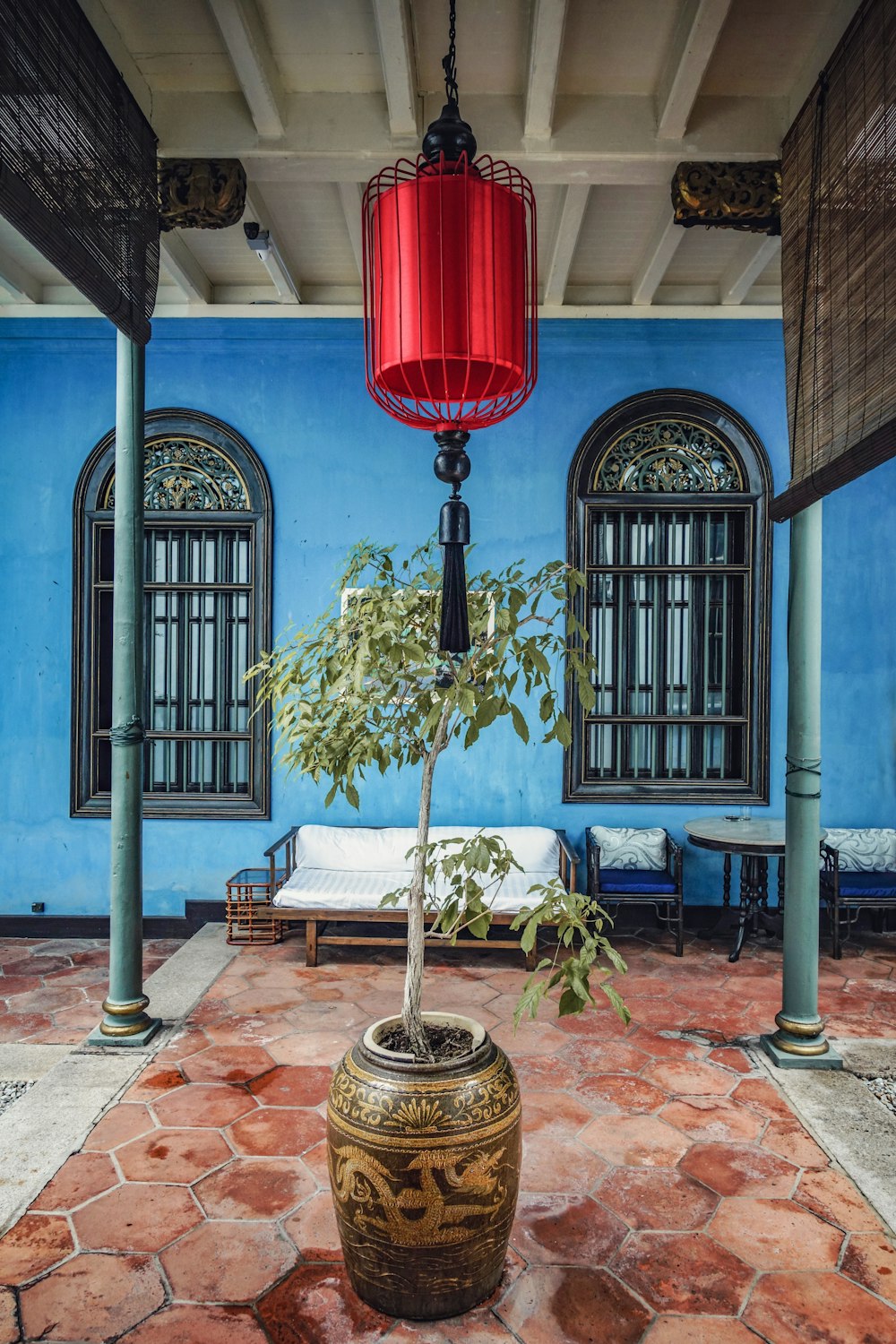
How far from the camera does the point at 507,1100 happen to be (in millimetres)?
2590

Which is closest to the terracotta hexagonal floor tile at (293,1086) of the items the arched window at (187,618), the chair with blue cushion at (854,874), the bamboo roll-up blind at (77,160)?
the arched window at (187,618)

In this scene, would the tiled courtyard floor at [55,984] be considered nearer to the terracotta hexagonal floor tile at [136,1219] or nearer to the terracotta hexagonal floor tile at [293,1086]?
the terracotta hexagonal floor tile at [293,1086]

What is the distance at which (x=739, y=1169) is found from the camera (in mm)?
3389

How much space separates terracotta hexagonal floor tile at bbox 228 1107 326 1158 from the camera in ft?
11.5

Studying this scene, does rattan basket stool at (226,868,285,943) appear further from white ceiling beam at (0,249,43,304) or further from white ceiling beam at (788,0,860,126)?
white ceiling beam at (788,0,860,126)

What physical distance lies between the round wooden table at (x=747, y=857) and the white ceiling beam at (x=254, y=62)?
458 cm

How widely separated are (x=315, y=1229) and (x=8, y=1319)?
910mm

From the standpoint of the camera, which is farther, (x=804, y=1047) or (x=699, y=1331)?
(x=804, y=1047)

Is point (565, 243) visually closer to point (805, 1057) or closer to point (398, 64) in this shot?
point (398, 64)

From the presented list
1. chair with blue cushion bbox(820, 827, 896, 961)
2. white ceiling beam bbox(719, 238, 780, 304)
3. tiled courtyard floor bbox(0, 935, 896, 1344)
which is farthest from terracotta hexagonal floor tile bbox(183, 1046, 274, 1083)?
white ceiling beam bbox(719, 238, 780, 304)

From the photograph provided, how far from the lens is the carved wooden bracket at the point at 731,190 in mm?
4227

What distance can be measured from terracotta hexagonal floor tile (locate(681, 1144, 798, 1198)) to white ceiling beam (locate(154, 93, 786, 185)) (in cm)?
426

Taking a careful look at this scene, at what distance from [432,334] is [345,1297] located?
2.71 meters

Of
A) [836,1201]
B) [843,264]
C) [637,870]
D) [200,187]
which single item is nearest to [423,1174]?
[836,1201]
